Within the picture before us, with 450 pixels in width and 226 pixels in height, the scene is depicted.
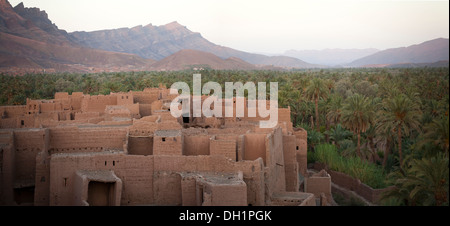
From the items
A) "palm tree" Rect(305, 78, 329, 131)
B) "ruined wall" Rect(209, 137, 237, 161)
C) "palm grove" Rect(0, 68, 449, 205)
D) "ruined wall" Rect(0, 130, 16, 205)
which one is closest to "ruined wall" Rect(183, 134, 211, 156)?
"ruined wall" Rect(209, 137, 237, 161)

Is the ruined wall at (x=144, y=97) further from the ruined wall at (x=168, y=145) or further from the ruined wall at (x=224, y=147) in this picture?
the ruined wall at (x=224, y=147)

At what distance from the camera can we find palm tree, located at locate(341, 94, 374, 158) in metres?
29.8

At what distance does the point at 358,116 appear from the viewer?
1178 inches

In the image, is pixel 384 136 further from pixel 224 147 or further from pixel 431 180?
pixel 224 147

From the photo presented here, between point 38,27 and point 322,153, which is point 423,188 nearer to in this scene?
point 322,153

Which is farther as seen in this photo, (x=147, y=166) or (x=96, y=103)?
(x=96, y=103)

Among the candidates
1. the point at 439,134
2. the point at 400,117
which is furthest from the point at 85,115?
the point at 439,134

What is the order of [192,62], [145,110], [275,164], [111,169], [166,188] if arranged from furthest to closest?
1. [192,62]
2. [145,110]
3. [275,164]
4. [166,188]
5. [111,169]

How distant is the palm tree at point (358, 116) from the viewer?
29828 millimetres

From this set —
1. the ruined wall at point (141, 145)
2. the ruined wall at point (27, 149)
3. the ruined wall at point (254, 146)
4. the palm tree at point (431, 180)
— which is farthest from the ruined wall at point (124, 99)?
the palm tree at point (431, 180)

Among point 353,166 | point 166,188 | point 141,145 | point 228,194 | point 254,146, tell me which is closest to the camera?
point 228,194

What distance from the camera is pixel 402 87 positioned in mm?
52375

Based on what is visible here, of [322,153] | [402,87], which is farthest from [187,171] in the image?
[402,87]

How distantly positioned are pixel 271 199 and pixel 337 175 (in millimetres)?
9108
